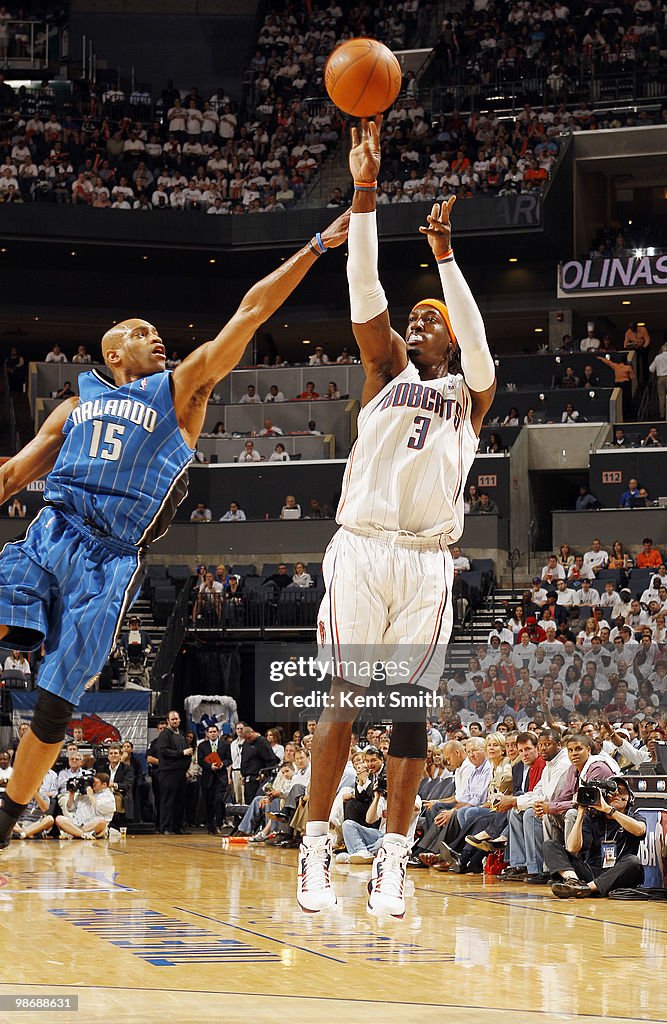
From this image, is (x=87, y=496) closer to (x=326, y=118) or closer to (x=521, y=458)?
(x=521, y=458)

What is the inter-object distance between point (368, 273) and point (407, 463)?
29.9 inches

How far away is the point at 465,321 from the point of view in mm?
5219

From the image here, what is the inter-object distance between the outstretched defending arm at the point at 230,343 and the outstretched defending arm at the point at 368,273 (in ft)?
0.37

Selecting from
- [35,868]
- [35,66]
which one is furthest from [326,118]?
[35,868]

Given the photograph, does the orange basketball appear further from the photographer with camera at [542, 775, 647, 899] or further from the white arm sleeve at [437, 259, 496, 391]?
the photographer with camera at [542, 775, 647, 899]

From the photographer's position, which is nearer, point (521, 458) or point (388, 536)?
point (388, 536)

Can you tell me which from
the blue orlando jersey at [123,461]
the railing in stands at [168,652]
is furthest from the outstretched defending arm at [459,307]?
the railing in stands at [168,652]

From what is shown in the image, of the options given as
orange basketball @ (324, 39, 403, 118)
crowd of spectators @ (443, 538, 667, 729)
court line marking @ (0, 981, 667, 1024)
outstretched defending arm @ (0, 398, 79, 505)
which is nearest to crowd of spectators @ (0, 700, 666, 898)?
crowd of spectators @ (443, 538, 667, 729)

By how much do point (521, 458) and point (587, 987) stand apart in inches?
810

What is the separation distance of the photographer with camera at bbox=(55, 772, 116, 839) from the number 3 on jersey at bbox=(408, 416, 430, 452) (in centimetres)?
1349

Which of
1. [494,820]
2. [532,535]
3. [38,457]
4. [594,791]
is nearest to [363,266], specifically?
[38,457]

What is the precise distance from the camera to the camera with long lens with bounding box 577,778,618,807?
11.0 metres

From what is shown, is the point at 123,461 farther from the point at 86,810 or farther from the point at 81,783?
the point at 86,810

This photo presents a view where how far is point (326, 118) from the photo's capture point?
33.2m
